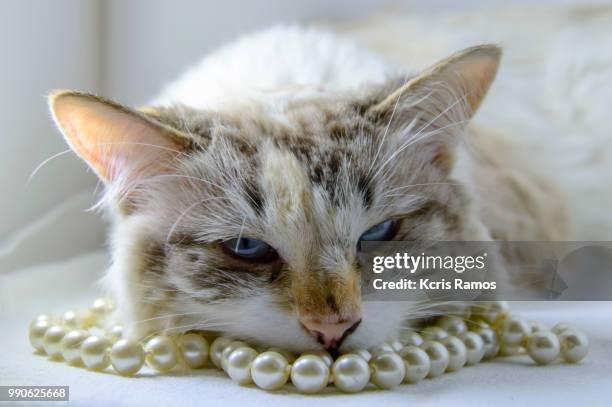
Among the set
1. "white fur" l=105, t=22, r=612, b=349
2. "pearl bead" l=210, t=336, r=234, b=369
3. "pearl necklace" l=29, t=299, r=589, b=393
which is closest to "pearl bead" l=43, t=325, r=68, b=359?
"pearl necklace" l=29, t=299, r=589, b=393

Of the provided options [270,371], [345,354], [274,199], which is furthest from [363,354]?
[274,199]

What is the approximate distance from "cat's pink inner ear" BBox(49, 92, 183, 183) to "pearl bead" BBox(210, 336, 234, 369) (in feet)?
0.85

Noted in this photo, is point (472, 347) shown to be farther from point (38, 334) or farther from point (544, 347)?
point (38, 334)

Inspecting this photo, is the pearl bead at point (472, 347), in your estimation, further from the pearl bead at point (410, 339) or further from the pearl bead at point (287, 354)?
the pearl bead at point (287, 354)

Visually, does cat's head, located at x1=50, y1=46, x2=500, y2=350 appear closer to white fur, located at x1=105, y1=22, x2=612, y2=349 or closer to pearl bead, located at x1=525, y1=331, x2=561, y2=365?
white fur, located at x1=105, y1=22, x2=612, y2=349

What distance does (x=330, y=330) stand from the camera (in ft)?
3.01

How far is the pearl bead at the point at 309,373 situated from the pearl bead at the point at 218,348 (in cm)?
13

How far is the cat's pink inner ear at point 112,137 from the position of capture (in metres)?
0.95

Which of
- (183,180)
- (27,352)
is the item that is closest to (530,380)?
(183,180)

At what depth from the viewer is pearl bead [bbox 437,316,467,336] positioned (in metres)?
1.08

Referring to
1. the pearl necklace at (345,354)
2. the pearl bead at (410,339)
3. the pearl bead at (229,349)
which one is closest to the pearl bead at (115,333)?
the pearl necklace at (345,354)

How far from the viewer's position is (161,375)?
986mm

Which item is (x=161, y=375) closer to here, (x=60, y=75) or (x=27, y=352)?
(x=27, y=352)

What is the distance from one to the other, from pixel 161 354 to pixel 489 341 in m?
0.48
